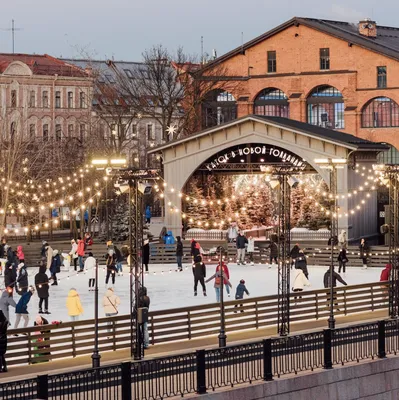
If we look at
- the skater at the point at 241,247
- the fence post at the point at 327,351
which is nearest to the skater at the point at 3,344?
the fence post at the point at 327,351

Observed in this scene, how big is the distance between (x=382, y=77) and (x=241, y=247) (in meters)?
32.7

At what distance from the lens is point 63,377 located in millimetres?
26406

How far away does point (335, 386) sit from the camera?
103ft

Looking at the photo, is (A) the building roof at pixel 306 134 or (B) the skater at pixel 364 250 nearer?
(B) the skater at pixel 364 250

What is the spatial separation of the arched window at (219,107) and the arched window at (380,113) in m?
8.80

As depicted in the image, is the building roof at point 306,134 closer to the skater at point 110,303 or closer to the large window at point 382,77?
the large window at point 382,77

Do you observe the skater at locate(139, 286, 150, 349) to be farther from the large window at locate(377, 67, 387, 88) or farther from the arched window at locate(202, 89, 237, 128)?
the arched window at locate(202, 89, 237, 128)

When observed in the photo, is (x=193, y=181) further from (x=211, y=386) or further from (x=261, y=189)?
(x=211, y=386)

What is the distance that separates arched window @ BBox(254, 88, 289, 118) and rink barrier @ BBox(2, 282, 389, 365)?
4887cm

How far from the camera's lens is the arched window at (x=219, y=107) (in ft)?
306

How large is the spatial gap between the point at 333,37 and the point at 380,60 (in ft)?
12.1

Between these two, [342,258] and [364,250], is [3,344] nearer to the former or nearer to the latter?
[342,258]

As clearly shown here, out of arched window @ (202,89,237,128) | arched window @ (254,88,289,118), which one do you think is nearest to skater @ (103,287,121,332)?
arched window @ (202,89,237,128)

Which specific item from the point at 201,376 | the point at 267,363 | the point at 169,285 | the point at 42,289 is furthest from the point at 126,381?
the point at 169,285
